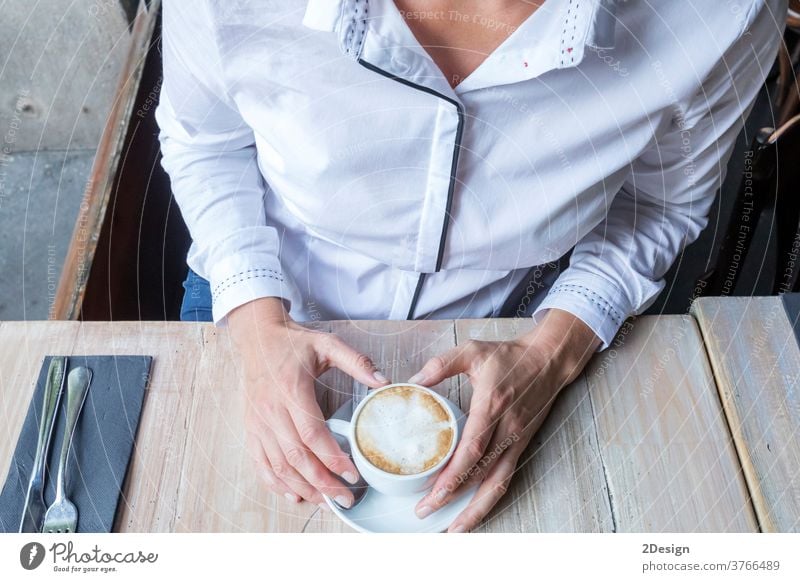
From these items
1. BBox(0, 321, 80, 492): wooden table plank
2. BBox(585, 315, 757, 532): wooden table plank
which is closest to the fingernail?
BBox(585, 315, 757, 532): wooden table plank

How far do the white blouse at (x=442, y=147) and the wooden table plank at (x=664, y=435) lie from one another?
3 cm

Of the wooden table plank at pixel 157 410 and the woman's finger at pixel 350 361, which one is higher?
the woman's finger at pixel 350 361

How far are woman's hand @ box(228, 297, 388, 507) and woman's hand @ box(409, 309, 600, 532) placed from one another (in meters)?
0.05

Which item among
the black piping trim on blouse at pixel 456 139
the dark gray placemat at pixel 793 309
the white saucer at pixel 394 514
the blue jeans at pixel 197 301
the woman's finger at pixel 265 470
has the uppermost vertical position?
the black piping trim on blouse at pixel 456 139

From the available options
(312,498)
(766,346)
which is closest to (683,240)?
(766,346)

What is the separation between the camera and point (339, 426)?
39cm

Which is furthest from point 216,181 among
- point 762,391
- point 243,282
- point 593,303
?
point 762,391

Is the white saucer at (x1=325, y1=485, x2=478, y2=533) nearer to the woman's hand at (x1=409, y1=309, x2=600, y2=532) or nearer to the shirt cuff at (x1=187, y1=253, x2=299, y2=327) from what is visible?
the woman's hand at (x1=409, y1=309, x2=600, y2=532)

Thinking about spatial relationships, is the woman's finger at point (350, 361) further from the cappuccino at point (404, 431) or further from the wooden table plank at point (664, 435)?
the wooden table plank at point (664, 435)

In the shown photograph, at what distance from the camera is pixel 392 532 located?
367mm

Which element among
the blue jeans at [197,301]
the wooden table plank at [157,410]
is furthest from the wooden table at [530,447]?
the blue jeans at [197,301]

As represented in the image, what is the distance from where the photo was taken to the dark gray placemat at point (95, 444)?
0.36 metres

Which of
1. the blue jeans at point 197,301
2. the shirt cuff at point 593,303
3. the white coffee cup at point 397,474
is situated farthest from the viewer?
the blue jeans at point 197,301

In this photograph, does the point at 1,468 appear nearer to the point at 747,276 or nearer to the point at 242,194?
the point at 242,194
